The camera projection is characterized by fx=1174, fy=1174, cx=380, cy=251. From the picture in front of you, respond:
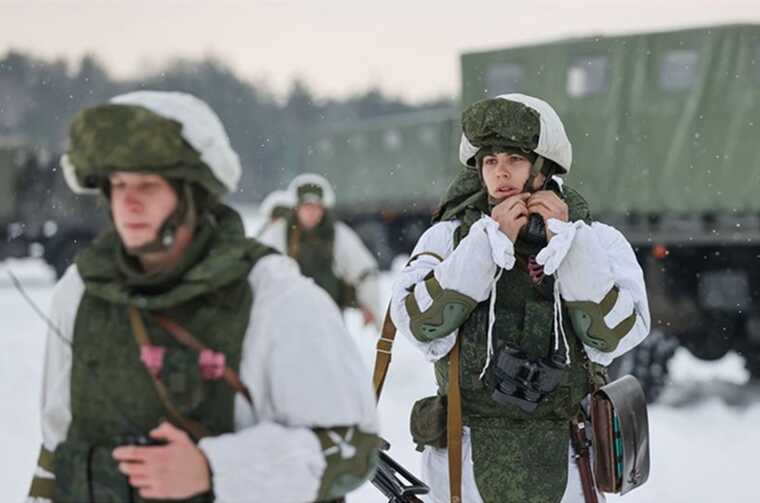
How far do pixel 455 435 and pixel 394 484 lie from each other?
27 centimetres

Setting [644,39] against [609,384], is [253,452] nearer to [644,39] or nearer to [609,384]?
[609,384]

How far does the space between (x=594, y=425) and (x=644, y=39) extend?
6.64m

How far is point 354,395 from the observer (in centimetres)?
217

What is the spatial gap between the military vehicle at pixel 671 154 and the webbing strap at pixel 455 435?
5.40 m

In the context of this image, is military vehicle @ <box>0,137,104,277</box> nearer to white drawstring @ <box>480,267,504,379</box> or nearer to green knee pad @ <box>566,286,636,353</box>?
white drawstring @ <box>480,267,504,379</box>

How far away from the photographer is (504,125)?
3297mm

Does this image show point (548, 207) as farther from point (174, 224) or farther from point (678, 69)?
point (678, 69)

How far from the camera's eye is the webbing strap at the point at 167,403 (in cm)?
212

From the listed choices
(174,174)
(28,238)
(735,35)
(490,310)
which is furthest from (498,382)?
(28,238)

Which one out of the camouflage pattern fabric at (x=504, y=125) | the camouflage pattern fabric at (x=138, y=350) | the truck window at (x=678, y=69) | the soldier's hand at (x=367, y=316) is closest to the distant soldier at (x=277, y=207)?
the soldier's hand at (x=367, y=316)

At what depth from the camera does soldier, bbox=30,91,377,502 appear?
2090mm

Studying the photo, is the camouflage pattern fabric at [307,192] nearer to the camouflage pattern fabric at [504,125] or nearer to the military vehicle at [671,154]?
the military vehicle at [671,154]

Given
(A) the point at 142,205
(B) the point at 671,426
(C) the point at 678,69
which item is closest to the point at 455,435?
(A) the point at 142,205

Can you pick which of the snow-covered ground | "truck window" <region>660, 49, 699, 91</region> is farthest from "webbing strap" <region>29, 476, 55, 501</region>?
"truck window" <region>660, 49, 699, 91</region>
